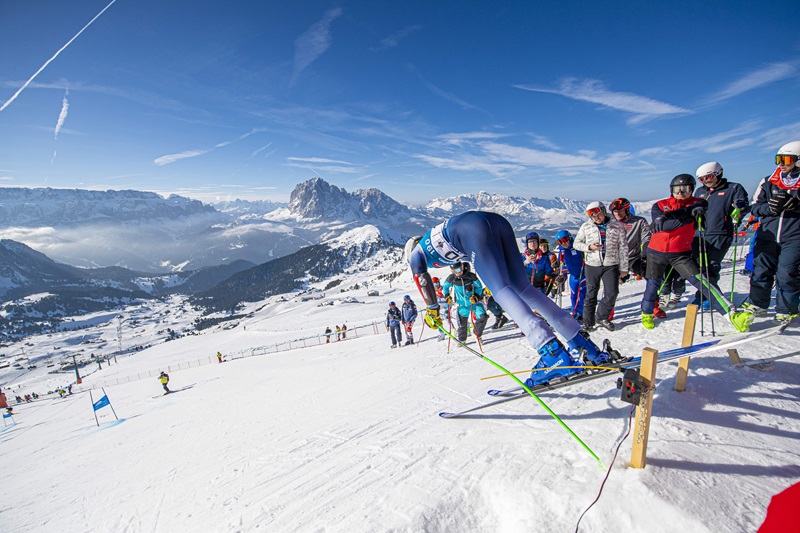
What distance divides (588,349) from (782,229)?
4606mm

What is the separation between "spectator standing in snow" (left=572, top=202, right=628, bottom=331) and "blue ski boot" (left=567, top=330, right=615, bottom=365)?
362 centimetres

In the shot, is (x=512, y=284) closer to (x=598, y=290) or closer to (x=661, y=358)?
(x=661, y=358)

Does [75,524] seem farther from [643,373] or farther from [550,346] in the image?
[643,373]

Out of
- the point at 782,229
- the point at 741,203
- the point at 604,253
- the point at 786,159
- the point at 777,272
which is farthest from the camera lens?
the point at 604,253

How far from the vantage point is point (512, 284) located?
14.5 ft

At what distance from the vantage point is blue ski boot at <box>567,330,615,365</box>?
3908 mm

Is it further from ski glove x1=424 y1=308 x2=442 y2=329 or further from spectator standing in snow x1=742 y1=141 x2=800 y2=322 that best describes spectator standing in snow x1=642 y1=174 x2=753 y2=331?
ski glove x1=424 y1=308 x2=442 y2=329

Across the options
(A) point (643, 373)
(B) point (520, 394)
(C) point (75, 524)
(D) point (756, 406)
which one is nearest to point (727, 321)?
(D) point (756, 406)

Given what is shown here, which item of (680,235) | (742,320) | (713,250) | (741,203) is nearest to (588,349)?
(742,320)

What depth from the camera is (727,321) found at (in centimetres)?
635

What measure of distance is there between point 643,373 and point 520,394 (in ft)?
6.87

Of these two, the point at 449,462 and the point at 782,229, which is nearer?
the point at 449,462

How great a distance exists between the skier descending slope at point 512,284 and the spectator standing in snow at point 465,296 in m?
4.33

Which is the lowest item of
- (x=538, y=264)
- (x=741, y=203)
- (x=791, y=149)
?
(x=538, y=264)
